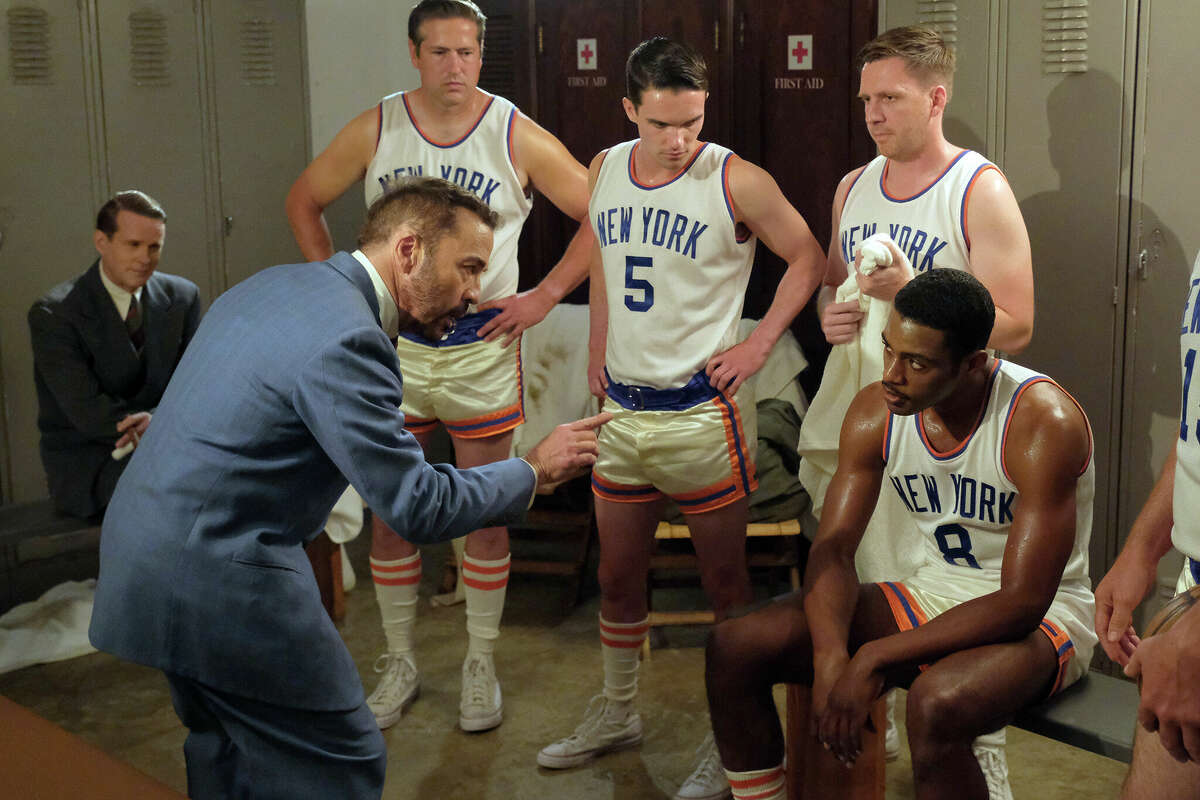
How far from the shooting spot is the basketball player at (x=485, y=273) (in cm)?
317

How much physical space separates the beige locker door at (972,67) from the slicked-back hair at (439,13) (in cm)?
130

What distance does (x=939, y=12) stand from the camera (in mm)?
3518

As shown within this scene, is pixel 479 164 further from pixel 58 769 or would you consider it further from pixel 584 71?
pixel 58 769

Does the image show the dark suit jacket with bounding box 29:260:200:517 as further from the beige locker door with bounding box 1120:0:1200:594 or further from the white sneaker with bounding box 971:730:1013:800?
the beige locker door with bounding box 1120:0:1200:594

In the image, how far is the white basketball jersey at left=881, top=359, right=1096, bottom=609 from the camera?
2.21 metres

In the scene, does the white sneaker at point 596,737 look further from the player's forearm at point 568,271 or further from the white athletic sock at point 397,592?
the player's forearm at point 568,271

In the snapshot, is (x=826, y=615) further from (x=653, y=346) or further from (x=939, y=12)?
(x=939, y=12)

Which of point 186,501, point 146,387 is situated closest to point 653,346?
point 186,501

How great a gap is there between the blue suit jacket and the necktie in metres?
1.83

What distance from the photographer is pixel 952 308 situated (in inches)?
84.4

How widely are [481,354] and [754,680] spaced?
48.7 inches

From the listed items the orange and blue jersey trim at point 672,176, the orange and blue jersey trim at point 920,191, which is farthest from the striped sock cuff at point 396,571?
the orange and blue jersey trim at point 920,191

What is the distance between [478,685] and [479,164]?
4.47 ft

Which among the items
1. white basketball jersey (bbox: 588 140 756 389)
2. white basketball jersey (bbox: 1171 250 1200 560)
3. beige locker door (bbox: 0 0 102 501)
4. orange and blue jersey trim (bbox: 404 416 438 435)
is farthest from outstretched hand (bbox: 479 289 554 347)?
beige locker door (bbox: 0 0 102 501)
